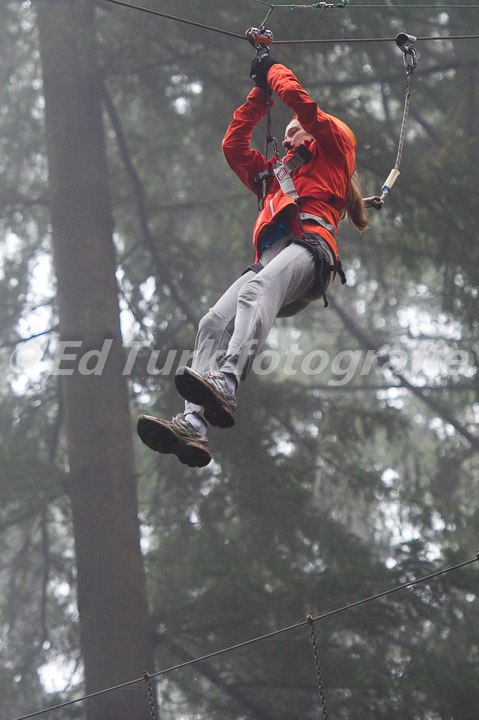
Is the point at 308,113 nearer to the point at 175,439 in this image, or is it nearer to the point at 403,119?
the point at 403,119

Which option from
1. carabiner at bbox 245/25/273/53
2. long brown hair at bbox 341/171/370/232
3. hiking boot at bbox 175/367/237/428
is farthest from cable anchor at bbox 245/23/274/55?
hiking boot at bbox 175/367/237/428

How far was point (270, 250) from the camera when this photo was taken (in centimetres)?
374

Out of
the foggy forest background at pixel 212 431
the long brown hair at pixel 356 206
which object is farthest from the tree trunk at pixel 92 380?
the long brown hair at pixel 356 206

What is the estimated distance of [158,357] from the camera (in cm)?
853

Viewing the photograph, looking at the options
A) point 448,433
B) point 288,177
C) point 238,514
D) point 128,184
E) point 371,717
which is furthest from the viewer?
point 448,433

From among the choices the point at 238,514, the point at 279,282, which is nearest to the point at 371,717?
the point at 238,514

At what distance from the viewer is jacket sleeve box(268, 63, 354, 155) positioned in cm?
353

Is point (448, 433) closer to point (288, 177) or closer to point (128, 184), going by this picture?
point (128, 184)

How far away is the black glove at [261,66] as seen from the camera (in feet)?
12.5

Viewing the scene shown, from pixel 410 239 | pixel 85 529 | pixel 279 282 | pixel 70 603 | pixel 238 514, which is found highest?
pixel 279 282

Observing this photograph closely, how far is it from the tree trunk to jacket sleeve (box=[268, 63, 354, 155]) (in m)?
4.28

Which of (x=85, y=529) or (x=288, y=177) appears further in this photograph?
(x=85, y=529)

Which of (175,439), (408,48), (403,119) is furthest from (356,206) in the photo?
(175,439)

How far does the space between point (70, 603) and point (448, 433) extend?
576cm
